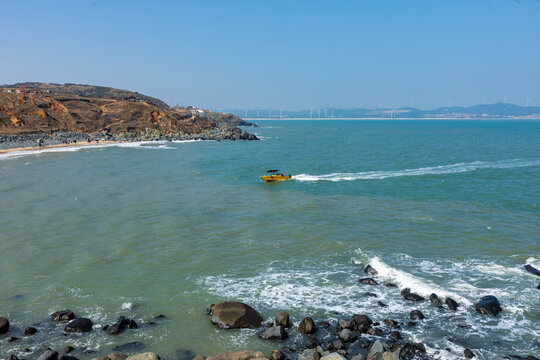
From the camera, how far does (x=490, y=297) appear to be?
66.7 ft

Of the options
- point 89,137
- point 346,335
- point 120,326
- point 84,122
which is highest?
point 84,122

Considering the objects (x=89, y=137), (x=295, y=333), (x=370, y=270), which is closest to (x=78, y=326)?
(x=295, y=333)

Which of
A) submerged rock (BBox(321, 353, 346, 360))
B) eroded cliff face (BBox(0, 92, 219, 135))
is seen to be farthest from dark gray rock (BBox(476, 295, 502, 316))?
eroded cliff face (BBox(0, 92, 219, 135))

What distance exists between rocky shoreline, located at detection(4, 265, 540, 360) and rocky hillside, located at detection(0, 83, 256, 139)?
341 feet

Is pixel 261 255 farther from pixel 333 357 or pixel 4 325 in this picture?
pixel 4 325

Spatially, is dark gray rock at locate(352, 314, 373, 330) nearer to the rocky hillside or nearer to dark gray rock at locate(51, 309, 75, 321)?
dark gray rock at locate(51, 309, 75, 321)

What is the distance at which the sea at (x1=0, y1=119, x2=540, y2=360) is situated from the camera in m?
18.5

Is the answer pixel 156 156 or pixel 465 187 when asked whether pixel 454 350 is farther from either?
pixel 156 156

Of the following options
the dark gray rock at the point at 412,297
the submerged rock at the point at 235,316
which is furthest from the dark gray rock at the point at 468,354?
the submerged rock at the point at 235,316

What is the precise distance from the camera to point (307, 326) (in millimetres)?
18141

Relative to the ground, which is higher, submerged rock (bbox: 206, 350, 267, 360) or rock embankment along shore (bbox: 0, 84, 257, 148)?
rock embankment along shore (bbox: 0, 84, 257, 148)

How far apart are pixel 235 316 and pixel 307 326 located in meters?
3.37

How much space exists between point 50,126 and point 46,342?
111 meters

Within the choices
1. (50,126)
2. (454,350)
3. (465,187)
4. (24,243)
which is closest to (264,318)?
(454,350)
